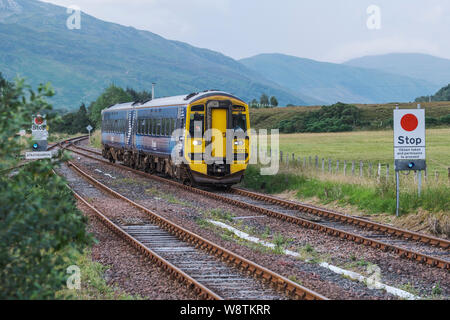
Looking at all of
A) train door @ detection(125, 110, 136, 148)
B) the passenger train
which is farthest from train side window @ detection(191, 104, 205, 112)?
train door @ detection(125, 110, 136, 148)

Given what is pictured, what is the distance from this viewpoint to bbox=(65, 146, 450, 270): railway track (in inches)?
504

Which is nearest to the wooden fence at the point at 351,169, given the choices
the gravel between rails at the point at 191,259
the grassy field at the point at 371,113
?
the gravel between rails at the point at 191,259

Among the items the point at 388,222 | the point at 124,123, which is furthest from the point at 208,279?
the point at 124,123

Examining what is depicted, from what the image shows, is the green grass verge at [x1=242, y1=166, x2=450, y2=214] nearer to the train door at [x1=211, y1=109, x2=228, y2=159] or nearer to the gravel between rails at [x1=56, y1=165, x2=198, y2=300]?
the train door at [x1=211, y1=109, x2=228, y2=159]

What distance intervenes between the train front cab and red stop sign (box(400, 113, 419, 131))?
7684 mm

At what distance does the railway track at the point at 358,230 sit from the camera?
12.8 m

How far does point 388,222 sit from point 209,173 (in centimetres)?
863

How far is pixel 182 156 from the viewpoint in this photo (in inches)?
952

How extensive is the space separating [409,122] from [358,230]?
154 inches

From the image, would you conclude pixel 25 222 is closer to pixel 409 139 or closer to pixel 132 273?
pixel 132 273

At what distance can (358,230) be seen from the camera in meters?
15.8

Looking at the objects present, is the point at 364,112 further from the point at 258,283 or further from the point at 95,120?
the point at 258,283

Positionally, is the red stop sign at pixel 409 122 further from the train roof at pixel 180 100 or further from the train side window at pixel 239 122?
the train roof at pixel 180 100

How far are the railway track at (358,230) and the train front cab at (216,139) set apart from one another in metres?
1.84
